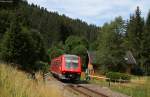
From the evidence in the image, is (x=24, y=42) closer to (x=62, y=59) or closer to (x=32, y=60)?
(x=32, y=60)

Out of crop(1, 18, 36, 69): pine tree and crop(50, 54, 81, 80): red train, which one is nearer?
crop(50, 54, 81, 80): red train

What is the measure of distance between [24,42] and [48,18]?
136962 millimetres

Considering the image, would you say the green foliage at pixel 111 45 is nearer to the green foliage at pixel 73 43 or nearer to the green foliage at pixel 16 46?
the green foliage at pixel 16 46

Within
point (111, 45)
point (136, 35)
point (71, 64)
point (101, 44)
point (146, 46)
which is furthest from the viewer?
point (136, 35)

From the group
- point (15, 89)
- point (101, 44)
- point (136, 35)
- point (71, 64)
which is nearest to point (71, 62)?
point (71, 64)

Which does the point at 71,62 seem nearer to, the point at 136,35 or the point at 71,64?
the point at 71,64

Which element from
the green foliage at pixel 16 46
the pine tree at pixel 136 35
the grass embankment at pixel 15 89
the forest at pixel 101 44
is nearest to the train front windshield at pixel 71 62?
the forest at pixel 101 44

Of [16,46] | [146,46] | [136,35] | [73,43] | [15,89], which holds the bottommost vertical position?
[15,89]

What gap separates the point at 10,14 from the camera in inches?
3378

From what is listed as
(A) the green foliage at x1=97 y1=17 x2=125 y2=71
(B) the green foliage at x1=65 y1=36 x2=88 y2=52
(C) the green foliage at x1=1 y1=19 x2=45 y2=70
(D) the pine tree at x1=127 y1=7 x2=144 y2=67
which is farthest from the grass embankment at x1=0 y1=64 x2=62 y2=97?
(B) the green foliage at x1=65 y1=36 x2=88 y2=52

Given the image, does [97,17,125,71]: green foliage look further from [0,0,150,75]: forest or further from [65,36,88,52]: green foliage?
[65,36,88,52]: green foliage

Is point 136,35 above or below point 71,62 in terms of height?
above

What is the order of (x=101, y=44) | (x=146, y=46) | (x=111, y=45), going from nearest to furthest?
(x=111, y=45) → (x=101, y=44) → (x=146, y=46)

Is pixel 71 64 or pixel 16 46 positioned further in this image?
pixel 16 46
